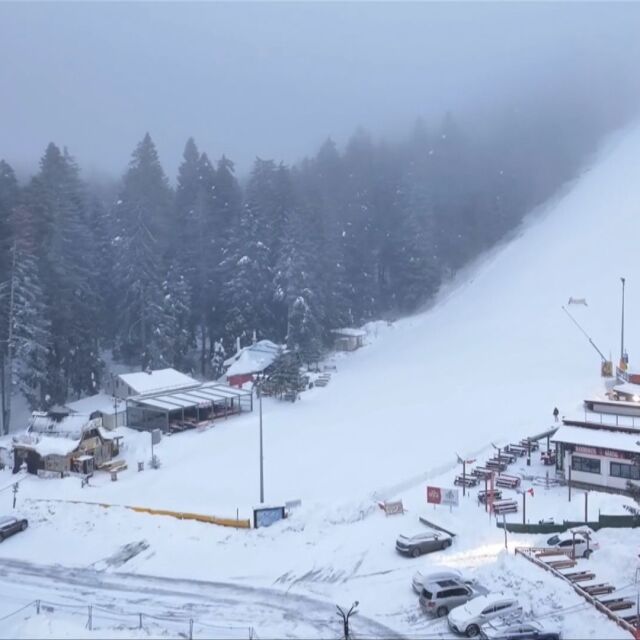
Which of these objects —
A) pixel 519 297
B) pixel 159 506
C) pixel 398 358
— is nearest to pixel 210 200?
pixel 398 358

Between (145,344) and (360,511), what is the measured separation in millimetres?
33751

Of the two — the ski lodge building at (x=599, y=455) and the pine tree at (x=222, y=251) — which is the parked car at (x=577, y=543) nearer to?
the ski lodge building at (x=599, y=455)

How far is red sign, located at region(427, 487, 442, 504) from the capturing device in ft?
88.4

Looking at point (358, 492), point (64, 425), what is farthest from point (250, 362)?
point (358, 492)

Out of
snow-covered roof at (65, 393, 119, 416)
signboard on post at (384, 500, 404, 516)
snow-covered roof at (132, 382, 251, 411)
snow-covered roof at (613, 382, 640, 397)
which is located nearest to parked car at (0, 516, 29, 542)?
snow-covered roof at (132, 382, 251, 411)

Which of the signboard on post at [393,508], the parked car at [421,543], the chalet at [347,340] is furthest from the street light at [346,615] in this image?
the chalet at [347,340]

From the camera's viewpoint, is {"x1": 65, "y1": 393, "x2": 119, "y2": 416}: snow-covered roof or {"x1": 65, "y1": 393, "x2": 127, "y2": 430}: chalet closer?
{"x1": 65, "y1": 393, "x2": 127, "y2": 430}: chalet

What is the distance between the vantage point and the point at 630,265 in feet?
216

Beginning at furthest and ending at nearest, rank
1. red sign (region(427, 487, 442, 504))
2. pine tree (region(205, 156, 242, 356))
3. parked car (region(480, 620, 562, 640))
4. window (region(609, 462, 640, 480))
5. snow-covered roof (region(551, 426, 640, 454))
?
pine tree (region(205, 156, 242, 356))
snow-covered roof (region(551, 426, 640, 454))
window (region(609, 462, 640, 480))
red sign (region(427, 487, 442, 504))
parked car (region(480, 620, 562, 640))

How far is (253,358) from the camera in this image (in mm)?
54000

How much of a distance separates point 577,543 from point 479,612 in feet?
20.2

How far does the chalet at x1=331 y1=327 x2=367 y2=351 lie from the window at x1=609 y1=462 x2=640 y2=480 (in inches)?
1396

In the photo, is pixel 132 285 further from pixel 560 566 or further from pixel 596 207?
pixel 596 207

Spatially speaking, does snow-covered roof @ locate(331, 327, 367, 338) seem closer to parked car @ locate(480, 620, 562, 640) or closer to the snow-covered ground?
the snow-covered ground
